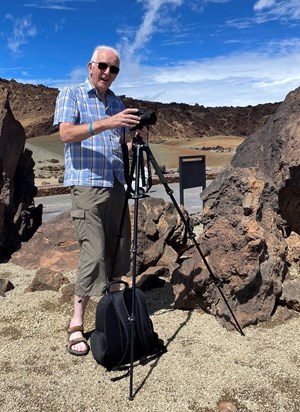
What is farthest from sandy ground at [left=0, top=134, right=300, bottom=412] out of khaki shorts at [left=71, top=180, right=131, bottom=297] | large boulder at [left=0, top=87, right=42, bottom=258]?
large boulder at [left=0, top=87, right=42, bottom=258]

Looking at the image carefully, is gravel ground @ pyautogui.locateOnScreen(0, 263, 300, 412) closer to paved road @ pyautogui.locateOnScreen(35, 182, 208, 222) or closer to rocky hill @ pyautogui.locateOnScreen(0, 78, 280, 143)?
paved road @ pyautogui.locateOnScreen(35, 182, 208, 222)

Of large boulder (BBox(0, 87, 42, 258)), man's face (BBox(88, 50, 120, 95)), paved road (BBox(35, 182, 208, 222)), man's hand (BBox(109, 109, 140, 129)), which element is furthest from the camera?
paved road (BBox(35, 182, 208, 222))

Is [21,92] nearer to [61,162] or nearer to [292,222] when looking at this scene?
[61,162]

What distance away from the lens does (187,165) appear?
8805 mm

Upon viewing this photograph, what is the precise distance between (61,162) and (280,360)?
30.0 metres

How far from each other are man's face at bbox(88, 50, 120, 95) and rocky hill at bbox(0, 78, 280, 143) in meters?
56.0

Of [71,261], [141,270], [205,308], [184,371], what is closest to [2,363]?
[184,371]

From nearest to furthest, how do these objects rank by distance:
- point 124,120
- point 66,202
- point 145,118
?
point 124,120 → point 145,118 → point 66,202

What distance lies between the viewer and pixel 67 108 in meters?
3.46

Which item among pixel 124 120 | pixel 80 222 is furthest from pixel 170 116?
pixel 124 120

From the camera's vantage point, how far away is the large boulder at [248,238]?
388cm

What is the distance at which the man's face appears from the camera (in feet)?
11.3

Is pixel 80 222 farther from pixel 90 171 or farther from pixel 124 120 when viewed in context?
pixel 124 120

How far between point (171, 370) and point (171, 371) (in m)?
0.01
